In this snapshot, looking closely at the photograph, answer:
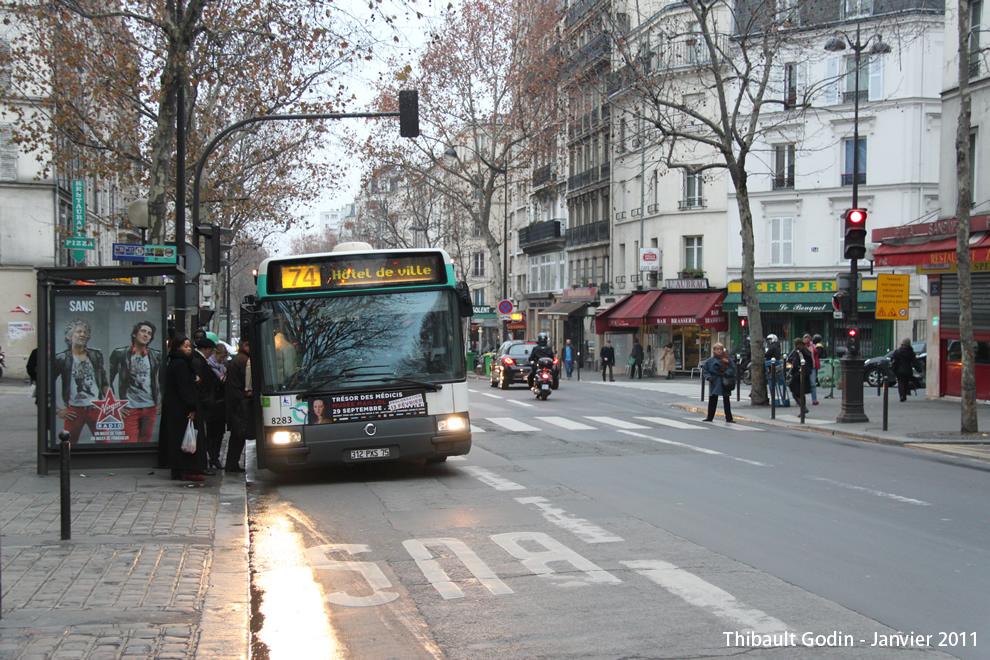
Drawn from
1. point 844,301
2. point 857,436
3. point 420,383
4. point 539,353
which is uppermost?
point 844,301

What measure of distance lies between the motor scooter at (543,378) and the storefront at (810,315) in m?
16.4

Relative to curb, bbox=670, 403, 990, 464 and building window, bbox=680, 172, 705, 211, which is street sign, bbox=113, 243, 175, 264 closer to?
curb, bbox=670, 403, 990, 464

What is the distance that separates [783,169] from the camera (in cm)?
4456

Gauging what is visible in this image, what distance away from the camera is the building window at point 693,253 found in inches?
1852

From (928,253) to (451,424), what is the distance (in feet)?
52.7

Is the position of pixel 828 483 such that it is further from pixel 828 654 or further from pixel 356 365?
pixel 828 654

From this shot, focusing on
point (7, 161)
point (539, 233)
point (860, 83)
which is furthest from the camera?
point (539, 233)

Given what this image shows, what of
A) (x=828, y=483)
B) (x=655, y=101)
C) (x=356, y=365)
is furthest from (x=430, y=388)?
(x=655, y=101)

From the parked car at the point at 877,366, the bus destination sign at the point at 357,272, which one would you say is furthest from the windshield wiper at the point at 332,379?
the parked car at the point at 877,366

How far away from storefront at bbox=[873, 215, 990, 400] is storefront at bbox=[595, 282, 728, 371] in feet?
60.1

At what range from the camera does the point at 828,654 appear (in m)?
5.25

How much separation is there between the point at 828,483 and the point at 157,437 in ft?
27.1

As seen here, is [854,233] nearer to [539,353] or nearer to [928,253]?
[928,253]

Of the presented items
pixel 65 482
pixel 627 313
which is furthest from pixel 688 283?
pixel 65 482
